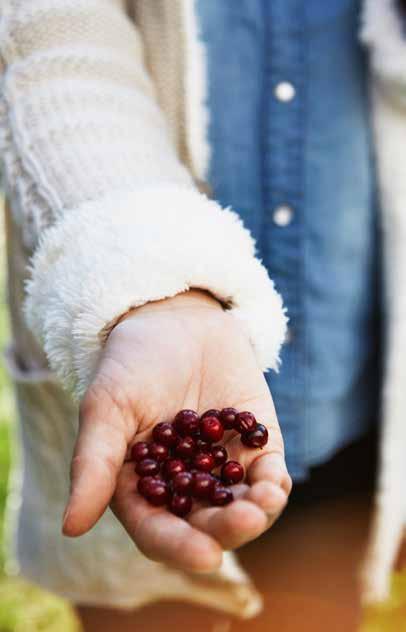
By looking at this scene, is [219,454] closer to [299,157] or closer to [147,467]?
[147,467]

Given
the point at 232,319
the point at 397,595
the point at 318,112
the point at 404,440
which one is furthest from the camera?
the point at 397,595

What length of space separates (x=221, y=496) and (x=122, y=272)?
335mm

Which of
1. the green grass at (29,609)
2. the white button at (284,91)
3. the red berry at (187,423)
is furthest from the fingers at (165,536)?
the green grass at (29,609)

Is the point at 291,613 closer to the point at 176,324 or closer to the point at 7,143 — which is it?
the point at 176,324

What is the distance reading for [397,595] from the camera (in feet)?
7.39

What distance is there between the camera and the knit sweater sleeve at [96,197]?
39.1 inches

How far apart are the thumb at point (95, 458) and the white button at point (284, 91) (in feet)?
2.64

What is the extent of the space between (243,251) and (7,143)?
46cm

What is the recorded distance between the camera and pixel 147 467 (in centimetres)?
88

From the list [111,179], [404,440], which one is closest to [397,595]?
[404,440]

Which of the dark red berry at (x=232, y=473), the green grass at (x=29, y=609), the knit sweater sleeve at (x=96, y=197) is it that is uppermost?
the knit sweater sleeve at (x=96, y=197)

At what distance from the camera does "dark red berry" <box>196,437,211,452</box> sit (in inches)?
37.9

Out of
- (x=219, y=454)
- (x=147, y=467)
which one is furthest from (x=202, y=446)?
(x=147, y=467)

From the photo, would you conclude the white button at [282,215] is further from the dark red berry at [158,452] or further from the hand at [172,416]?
the dark red berry at [158,452]
